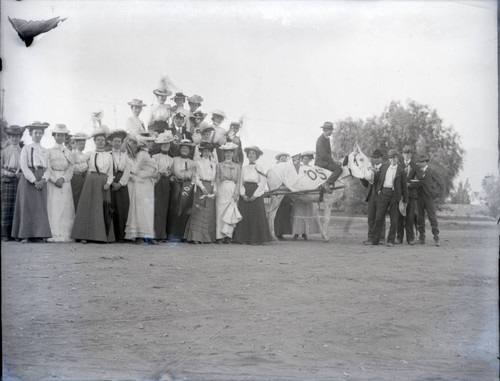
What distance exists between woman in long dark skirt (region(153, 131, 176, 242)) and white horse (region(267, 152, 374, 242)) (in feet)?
3.66

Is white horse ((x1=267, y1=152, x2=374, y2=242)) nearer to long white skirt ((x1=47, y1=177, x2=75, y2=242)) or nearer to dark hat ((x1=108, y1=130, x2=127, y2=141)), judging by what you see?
dark hat ((x1=108, y1=130, x2=127, y2=141))

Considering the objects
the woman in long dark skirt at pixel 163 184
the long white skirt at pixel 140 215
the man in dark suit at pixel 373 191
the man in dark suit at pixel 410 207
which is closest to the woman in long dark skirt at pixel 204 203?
the woman in long dark skirt at pixel 163 184

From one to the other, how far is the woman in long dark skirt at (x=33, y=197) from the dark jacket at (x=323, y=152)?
2.71 metres

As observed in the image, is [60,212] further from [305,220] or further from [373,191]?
[373,191]

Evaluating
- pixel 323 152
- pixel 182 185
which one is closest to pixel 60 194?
pixel 182 185

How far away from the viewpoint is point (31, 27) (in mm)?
5484

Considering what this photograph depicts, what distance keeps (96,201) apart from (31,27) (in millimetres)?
1967

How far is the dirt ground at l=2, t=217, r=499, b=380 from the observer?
4.73 metres

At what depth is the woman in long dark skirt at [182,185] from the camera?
6822 mm

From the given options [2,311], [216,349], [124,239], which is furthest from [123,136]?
[216,349]

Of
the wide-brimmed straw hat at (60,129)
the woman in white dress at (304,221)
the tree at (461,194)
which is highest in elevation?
the wide-brimmed straw hat at (60,129)

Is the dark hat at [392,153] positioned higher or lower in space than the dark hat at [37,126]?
lower

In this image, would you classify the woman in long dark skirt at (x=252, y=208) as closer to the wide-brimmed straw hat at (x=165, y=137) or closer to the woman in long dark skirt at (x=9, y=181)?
the wide-brimmed straw hat at (x=165, y=137)

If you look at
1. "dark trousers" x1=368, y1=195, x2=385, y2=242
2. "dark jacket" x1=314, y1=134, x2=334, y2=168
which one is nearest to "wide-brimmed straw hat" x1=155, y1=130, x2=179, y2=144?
"dark jacket" x1=314, y1=134, x2=334, y2=168
